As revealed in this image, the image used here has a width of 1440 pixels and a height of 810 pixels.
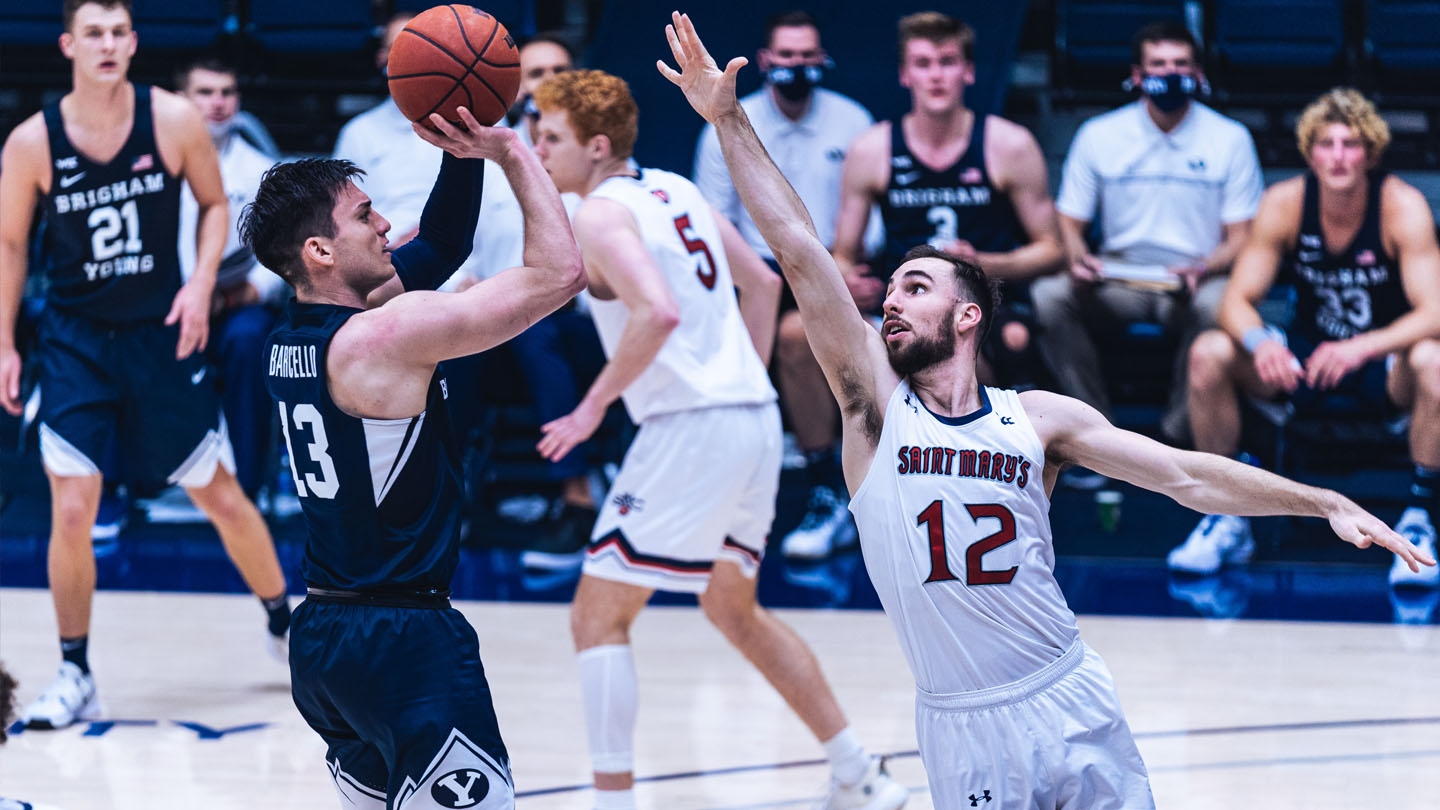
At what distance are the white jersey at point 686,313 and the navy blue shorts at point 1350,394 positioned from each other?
3.58 m

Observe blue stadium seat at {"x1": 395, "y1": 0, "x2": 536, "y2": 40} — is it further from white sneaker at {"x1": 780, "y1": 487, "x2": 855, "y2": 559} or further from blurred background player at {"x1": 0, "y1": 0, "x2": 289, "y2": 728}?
blurred background player at {"x1": 0, "y1": 0, "x2": 289, "y2": 728}

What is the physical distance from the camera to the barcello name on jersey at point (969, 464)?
3.39 meters

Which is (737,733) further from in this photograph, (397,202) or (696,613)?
(397,202)

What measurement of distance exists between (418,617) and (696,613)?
3887mm

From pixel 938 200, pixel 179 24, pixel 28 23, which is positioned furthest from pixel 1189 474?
pixel 28 23

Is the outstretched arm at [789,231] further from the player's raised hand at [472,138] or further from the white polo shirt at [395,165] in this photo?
the white polo shirt at [395,165]

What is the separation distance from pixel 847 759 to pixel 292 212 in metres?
2.20

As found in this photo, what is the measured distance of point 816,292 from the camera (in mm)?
3469

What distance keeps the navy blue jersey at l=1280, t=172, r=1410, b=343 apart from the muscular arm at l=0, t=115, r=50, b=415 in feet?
16.5

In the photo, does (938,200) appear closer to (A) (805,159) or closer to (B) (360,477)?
(A) (805,159)

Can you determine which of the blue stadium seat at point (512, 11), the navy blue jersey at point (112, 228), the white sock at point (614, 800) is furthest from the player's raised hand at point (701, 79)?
the blue stadium seat at point (512, 11)

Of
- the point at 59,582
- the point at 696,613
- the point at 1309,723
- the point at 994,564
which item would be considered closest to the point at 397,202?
the point at 696,613

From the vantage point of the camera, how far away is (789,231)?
3461 mm

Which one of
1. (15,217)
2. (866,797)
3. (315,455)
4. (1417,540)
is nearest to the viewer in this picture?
(315,455)
